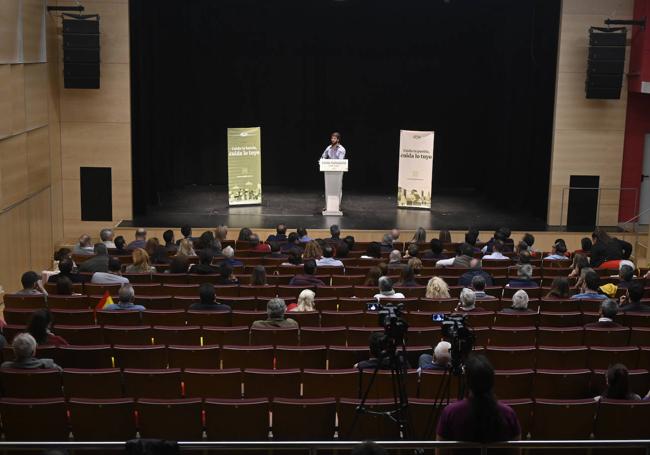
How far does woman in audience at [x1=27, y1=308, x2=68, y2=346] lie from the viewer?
23.5ft

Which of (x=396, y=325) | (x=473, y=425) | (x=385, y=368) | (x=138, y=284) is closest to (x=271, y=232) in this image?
(x=138, y=284)

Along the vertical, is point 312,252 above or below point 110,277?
above

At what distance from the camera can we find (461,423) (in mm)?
4277

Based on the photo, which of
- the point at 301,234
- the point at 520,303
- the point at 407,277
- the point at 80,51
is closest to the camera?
the point at 520,303

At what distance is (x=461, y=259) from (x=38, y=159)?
8439 mm

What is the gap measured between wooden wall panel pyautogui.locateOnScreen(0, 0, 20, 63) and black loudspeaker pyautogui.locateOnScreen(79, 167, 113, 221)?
3.54 meters

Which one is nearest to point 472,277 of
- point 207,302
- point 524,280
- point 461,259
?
point 524,280

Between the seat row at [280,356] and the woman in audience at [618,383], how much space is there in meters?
1.18

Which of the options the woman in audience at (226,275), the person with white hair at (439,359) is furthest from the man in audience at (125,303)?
the person with white hair at (439,359)

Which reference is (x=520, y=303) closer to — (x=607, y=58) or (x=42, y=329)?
(x=42, y=329)

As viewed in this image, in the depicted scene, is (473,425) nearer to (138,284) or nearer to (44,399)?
(44,399)

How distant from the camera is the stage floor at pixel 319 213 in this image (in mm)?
16953

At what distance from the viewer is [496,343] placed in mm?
7980

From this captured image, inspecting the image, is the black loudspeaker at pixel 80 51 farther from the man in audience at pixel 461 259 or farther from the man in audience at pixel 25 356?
the man in audience at pixel 25 356
